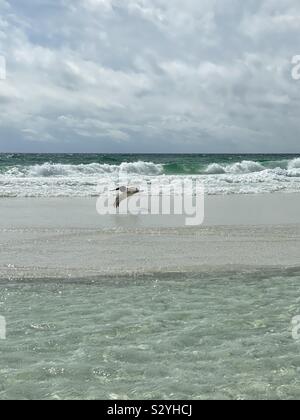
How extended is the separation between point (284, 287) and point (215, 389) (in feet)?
8.59

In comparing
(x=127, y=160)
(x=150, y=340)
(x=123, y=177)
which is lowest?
(x=150, y=340)

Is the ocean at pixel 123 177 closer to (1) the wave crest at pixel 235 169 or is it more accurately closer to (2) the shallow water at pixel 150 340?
(1) the wave crest at pixel 235 169

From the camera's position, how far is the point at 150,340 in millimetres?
3895

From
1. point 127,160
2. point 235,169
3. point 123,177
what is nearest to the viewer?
point 123,177

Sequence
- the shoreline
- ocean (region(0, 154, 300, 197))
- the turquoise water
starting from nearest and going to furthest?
1. the shoreline
2. ocean (region(0, 154, 300, 197))
3. the turquoise water

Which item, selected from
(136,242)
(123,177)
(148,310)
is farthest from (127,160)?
(148,310)

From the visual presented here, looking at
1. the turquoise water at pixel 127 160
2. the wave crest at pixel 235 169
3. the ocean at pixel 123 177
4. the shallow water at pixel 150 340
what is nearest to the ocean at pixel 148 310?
the shallow water at pixel 150 340

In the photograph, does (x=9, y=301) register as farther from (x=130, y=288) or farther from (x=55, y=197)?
(x=55, y=197)

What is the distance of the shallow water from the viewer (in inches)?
125

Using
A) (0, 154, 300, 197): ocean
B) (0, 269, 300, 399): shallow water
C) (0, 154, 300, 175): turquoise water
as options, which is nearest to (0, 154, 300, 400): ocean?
(0, 269, 300, 399): shallow water

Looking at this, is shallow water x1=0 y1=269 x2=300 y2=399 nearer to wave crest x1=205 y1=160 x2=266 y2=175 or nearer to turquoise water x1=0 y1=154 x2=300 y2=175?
turquoise water x1=0 y1=154 x2=300 y2=175

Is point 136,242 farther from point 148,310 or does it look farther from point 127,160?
point 127,160
